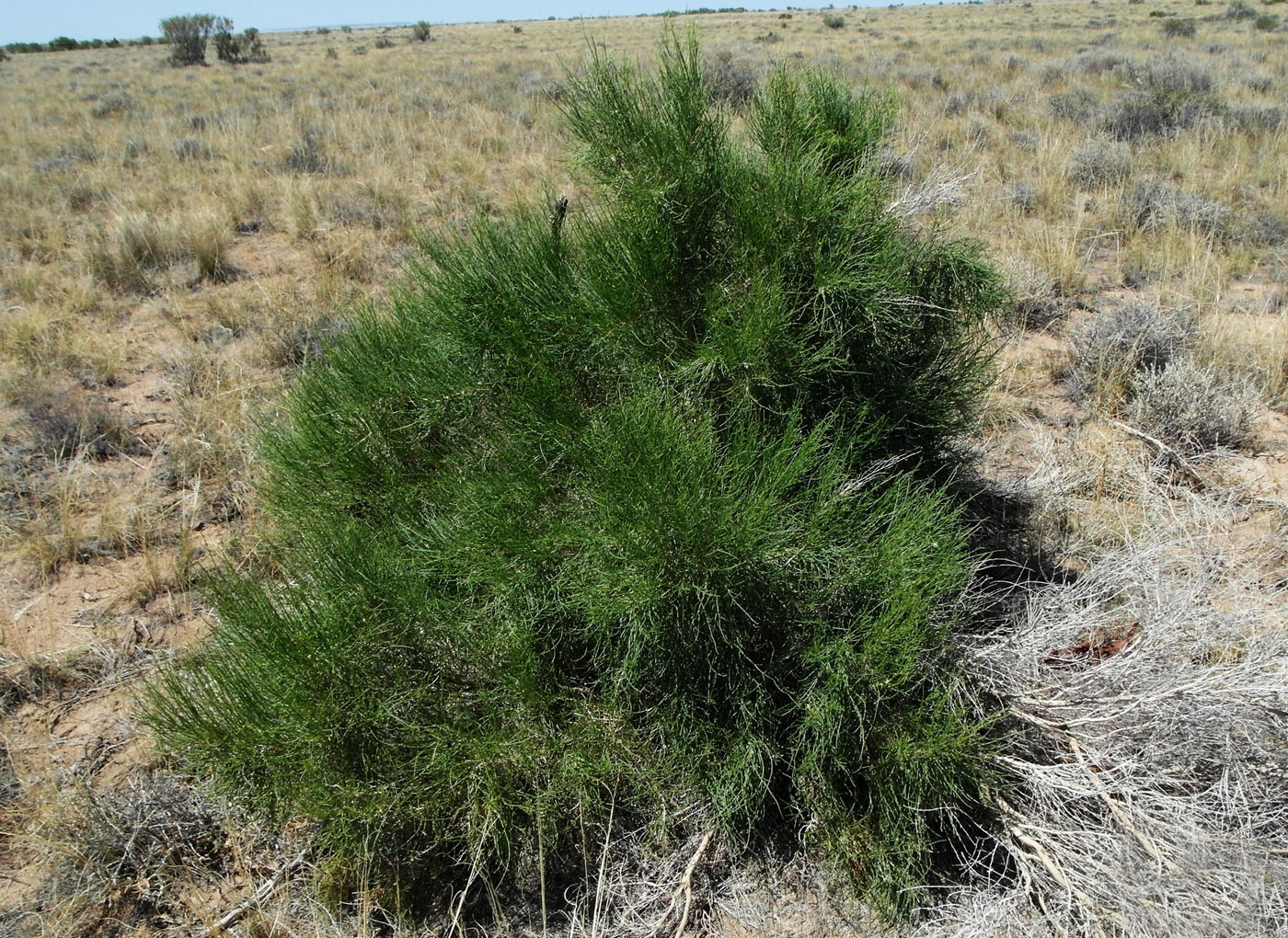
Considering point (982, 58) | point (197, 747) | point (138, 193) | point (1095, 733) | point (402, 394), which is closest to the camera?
point (197, 747)

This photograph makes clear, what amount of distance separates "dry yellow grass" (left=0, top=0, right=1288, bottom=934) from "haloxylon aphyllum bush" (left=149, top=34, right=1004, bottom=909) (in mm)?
503

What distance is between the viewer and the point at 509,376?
2289mm

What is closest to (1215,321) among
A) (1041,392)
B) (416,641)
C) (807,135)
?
(1041,392)

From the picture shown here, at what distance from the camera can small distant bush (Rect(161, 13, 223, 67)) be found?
22812 millimetres

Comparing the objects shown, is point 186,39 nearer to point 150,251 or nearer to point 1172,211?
point 150,251

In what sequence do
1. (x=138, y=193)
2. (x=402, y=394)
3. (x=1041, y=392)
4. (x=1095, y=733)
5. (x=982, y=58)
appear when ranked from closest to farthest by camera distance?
(x=1095, y=733), (x=402, y=394), (x=1041, y=392), (x=138, y=193), (x=982, y=58)

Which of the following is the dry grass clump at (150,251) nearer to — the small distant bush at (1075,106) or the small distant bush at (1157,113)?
the small distant bush at (1157,113)

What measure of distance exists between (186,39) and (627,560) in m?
28.2

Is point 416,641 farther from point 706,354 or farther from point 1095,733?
point 1095,733

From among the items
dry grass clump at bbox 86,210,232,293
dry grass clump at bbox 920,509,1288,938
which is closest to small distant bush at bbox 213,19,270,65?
dry grass clump at bbox 86,210,232,293

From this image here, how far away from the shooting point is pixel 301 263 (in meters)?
6.19

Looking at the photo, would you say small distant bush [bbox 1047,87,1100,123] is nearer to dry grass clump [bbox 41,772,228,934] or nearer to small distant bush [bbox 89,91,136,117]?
dry grass clump [bbox 41,772,228,934]

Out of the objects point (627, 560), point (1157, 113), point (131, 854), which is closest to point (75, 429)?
point (131, 854)

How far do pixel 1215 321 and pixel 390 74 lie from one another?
17226 millimetres
